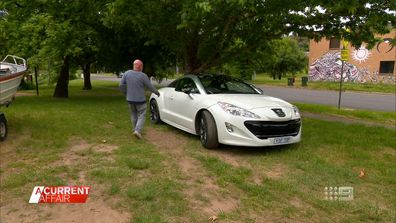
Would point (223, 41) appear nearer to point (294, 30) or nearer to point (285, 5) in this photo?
→ point (294, 30)

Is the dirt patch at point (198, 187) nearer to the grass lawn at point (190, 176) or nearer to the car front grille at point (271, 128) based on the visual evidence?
the grass lawn at point (190, 176)

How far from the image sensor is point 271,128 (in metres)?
6.59

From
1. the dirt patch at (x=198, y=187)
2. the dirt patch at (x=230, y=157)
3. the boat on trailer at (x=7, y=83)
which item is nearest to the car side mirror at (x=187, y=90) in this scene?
the dirt patch at (x=198, y=187)

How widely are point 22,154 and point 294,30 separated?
8771mm

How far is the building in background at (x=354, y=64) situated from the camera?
37.8 meters

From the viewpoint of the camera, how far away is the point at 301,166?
597 centimetres

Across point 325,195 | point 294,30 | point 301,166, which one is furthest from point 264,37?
point 325,195

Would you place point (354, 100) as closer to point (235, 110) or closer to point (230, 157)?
point (235, 110)

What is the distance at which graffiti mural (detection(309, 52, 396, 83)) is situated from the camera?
38591 mm

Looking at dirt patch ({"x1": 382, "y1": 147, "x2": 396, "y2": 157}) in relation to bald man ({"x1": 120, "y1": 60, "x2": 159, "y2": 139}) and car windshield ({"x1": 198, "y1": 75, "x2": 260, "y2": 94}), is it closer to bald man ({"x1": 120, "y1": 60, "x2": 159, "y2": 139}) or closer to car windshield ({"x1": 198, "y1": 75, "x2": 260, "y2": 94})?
car windshield ({"x1": 198, "y1": 75, "x2": 260, "y2": 94})

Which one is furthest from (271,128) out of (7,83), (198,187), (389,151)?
(7,83)

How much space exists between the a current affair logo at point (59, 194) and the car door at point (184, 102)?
3216mm

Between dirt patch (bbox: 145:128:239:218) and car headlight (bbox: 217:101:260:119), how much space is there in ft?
3.45

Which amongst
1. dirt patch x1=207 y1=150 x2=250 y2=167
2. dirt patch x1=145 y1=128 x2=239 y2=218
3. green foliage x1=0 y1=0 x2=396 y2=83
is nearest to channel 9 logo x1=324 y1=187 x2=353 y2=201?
dirt patch x1=145 y1=128 x2=239 y2=218
